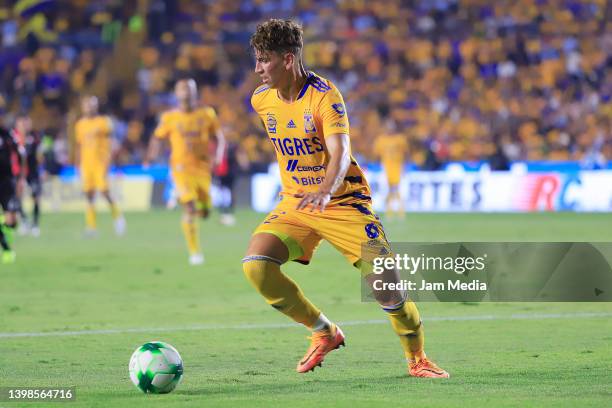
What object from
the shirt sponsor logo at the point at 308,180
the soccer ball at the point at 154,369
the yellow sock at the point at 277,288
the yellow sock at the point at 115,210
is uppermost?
the shirt sponsor logo at the point at 308,180

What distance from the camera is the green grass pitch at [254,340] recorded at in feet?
22.1

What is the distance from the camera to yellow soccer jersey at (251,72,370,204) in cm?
731

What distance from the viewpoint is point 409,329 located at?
7.32 meters

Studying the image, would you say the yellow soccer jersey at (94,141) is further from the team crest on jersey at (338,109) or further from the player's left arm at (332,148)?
the team crest on jersey at (338,109)

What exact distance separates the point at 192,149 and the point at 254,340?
7940 millimetres

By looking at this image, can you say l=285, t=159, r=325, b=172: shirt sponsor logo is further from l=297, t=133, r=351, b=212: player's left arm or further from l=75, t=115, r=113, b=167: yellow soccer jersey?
l=75, t=115, r=113, b=167: yellow soccer jersey

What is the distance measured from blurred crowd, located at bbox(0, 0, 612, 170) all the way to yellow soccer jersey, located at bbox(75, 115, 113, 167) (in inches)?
375

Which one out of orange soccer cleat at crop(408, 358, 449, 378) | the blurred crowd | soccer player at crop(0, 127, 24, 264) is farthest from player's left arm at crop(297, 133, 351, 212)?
the blurred crowd

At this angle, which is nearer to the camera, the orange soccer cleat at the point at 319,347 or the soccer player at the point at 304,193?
the soccer player at the point at 304,193

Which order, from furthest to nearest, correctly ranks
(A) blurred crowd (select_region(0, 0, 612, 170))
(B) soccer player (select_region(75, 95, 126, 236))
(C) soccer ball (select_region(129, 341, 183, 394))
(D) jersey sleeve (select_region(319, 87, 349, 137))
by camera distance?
(A) blurred crowd (select_region(0, 0, 612, 170)), (B) soccer player (select_region(75, 95, 126, 236)), (D) jersey sleeve (select_region(319, 87, 349, 137)), (C) soccer ball (select_region(129, 341, 183, 394))

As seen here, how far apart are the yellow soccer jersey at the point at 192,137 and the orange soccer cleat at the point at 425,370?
10.1 meters

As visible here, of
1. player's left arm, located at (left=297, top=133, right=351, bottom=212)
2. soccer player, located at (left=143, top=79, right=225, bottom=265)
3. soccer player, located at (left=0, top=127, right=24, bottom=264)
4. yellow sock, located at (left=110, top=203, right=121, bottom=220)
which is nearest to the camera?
player's left arm, located at (left=297, top=133, right=351, bottom=212)

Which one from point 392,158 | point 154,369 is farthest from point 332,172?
point 392,158

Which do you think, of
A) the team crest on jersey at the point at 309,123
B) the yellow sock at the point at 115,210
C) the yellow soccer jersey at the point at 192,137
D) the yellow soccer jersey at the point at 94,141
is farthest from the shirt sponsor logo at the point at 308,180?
the yellow sock at the point at 115,210
